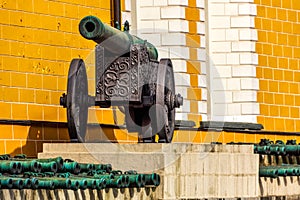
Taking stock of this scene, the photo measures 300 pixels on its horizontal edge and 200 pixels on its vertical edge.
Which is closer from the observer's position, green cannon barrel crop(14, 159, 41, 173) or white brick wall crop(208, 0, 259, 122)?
green cannon barrel crop(14, 159, 41, 173)

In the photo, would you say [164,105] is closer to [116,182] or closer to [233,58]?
[116,182]

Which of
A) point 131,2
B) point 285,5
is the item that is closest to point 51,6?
point 131,2

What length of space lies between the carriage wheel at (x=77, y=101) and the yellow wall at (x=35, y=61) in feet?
3.96

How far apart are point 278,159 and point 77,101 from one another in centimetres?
386

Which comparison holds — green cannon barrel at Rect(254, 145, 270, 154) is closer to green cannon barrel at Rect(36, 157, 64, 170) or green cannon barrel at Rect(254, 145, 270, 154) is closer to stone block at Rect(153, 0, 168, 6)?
stone block at Rect(153, 0, 168, 6)

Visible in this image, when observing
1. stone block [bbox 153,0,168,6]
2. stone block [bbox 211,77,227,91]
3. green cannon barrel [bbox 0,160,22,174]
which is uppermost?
stone block [bbox 153,0,168,6]

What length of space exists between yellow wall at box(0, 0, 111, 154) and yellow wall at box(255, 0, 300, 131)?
16.7ft

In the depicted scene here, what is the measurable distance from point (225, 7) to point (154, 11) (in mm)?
2005

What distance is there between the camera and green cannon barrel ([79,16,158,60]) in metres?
16.4

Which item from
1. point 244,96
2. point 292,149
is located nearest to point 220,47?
point 244,96

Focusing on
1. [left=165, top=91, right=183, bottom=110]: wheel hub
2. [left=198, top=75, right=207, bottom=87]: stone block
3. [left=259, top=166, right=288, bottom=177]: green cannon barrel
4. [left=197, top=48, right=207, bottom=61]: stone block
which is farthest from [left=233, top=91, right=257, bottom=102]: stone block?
[left=165, top=91, right=183, bottom=110]: wheel hub

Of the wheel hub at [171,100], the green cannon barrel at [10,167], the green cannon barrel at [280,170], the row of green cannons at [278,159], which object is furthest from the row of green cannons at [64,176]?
the green cannon barrel at [280,170]

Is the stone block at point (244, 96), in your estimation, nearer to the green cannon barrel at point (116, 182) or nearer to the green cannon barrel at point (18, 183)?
the green cannon barrel at point (116, 182)

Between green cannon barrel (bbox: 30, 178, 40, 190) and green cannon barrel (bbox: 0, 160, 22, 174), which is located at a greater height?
green cannon barrel (bbox: 0, 160, 22, 174)
